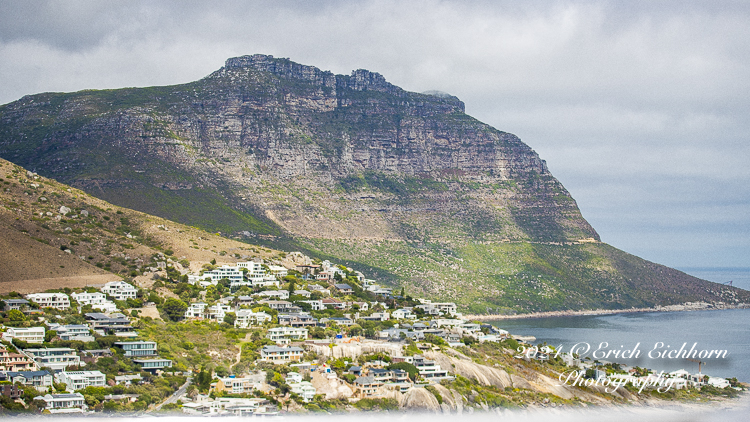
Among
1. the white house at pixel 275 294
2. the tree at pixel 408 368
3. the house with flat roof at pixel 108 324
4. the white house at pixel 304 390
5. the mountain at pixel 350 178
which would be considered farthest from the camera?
the mountain at pixel 350 178

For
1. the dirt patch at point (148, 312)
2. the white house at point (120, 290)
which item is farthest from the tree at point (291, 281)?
the white house at point (120, 290)

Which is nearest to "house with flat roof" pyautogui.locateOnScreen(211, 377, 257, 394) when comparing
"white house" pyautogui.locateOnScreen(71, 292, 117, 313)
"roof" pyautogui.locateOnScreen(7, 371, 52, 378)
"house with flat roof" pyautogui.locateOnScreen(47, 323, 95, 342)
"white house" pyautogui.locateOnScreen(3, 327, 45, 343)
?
"roof" pyautogui.locateOnScreen(7, 371, 52, 378)

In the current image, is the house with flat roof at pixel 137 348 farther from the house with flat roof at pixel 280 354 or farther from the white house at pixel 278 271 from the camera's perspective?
the white house at pixel 278 271

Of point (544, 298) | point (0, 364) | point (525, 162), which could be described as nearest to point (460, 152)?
point (525, 162)

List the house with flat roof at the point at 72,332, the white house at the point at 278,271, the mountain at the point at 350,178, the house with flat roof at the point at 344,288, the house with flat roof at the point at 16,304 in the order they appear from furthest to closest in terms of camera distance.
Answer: the mountain at the point at 350,178 < the house with flat roof at the point at 344,288 < the white house at the point at 278,271 < the house with flat roof at the point at 16,304 < the house with flat roof at the point at 72,332

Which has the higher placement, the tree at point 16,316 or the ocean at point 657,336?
the tree at point 16,316

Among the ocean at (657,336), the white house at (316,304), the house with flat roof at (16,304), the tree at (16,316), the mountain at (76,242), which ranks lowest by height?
the ocean at (657,336)

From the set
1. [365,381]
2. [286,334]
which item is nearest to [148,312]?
[286,334]
